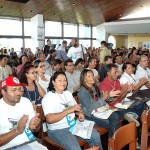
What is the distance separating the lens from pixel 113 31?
15906 mm

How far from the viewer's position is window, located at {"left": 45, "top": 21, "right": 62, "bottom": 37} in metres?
13.2

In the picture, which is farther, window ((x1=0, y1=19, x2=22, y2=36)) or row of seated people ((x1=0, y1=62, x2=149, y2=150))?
window ((x1=0, y1=19, x2=22, y2=36))

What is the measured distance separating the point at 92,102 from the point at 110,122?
1.10 ft

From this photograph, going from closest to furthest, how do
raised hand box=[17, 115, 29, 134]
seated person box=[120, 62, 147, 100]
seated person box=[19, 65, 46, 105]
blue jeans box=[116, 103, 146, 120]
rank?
raised hand box=[17, 115, 29, 134]
seated person box=[19, 65, 46, 105]
blue jeans box=[116, 103, 146, 120]
seated person box=[120, 62, 147, 100]

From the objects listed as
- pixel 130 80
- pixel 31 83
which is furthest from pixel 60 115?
pixel 130 80

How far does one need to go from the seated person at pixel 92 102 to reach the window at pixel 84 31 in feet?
42.5

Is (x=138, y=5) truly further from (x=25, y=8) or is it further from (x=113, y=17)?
(x=25, y=8)

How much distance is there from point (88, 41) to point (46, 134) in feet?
46.6

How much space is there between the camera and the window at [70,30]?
1448 centimetres

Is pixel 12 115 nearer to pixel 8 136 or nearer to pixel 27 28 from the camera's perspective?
pixel 8 136

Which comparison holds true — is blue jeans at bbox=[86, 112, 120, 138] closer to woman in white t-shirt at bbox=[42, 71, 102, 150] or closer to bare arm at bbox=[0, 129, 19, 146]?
woman in white t-shirt at bbox=[42, 71, 102, 150]

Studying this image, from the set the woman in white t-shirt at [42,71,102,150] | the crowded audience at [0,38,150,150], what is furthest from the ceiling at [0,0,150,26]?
the woman in white t-shirt at [42,71,102,150]

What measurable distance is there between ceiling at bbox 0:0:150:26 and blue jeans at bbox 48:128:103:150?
7.79 metres

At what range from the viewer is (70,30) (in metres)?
14.8
